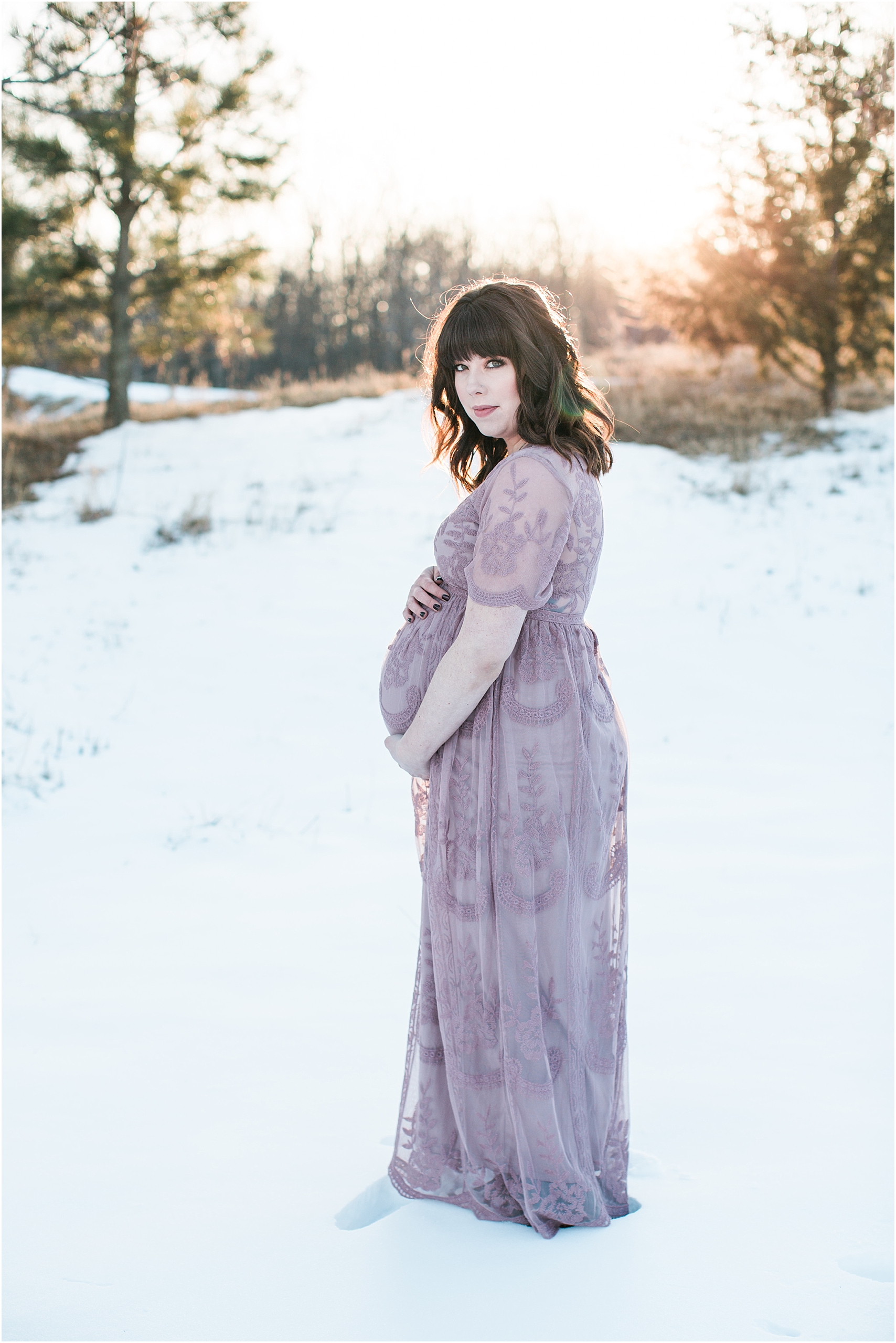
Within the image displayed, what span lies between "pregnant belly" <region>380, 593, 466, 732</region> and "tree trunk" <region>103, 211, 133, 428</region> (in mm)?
12703

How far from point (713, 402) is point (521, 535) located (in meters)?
12.4

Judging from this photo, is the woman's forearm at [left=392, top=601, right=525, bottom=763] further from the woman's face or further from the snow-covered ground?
the snow-covered ground

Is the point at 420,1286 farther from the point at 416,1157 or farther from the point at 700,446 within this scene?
the point at 700,446

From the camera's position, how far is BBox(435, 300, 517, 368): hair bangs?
6.02ft

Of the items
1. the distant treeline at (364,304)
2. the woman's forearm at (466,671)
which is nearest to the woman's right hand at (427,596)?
the woman's forearm at (466,671)

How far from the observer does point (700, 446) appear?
445 inches

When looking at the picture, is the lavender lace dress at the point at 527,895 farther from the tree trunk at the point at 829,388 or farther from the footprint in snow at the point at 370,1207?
the tree trunk at the point at 829,388

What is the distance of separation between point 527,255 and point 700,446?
93.4ft

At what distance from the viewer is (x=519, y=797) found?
74.4 inches

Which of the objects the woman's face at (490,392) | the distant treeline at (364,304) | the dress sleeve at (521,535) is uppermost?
the distant treeline at (364,304)

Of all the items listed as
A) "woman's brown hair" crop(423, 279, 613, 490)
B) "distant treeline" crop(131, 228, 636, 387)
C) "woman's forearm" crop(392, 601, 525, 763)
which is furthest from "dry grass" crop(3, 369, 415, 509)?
"distant treeline" crop(131, 228, 636, 387)

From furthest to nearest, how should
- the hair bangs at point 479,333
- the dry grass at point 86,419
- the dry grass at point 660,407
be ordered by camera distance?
the dry grass at point 660,407 < the dry grass at point 86,419 < the hair bangs at point 479,333

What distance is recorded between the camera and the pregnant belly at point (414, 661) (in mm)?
1986

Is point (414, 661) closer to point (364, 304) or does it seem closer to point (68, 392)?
point (68, 392)
